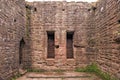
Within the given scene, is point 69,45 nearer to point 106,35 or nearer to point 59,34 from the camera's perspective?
point 59,34

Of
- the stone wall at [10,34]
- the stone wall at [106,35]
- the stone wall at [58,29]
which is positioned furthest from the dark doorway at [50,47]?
the stone wall at [106,35]

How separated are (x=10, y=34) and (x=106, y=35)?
3.93 meters

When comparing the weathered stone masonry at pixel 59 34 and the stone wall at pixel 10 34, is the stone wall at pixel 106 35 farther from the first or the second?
the stone wall at pixel 10 34

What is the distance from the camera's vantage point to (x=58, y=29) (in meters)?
8.32

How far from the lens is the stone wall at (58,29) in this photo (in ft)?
26.9

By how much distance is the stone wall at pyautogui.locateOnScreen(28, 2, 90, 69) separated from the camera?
8211 millimetres

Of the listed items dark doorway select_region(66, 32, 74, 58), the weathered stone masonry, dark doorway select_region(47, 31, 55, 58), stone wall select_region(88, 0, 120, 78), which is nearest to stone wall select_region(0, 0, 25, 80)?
the weathered stone masonry

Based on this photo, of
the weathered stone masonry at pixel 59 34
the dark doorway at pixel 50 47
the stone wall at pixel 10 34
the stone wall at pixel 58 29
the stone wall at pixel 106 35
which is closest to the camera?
the stone wall at pixel 106 35

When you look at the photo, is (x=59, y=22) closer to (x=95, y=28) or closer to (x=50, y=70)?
(x=95, y=28)

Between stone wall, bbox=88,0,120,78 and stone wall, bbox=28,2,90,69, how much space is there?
0.62 m

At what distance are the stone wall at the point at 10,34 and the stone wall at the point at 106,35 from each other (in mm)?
3818

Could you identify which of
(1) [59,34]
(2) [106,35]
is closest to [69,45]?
(1) [59,34]

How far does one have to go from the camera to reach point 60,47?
325 inches

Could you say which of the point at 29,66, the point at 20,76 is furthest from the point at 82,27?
the point at 20,76
